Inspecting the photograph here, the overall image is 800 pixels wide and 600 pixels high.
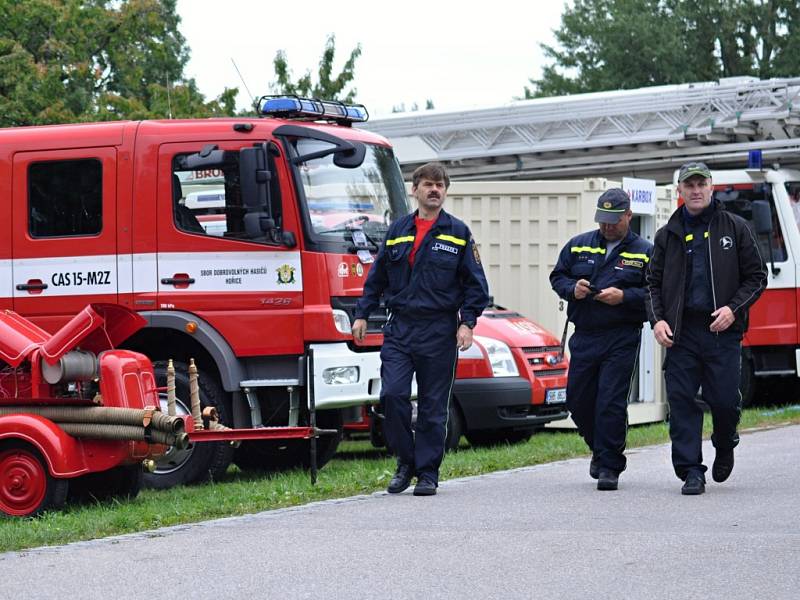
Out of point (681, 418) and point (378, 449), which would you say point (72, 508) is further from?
point (378, 449)

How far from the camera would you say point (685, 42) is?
49.5 m

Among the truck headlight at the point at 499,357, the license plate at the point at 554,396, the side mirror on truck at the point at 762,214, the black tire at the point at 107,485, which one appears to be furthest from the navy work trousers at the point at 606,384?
the side mirror on truck at the point at 762,214

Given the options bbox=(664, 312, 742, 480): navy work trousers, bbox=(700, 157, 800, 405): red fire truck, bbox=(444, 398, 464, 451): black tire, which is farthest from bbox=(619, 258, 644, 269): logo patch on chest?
bbox=(700, 157, 800, 405): red fire truck

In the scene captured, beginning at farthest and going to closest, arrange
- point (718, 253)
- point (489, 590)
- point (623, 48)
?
1. point (623, 48)
2. point (718, 253)
3. point (489, 590)

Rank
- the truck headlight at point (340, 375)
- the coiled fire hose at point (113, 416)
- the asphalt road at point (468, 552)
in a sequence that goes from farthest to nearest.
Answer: the truck headlight at point (340, 375)
the coiled fire hose at point (113, 416)
the asphalt road at point (468, 552)

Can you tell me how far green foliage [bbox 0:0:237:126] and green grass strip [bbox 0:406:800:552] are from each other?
13264 millimetres

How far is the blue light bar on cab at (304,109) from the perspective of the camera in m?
11.6

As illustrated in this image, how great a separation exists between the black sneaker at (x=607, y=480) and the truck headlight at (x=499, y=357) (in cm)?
387

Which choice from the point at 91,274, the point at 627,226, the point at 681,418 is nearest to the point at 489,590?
the point at 681,418

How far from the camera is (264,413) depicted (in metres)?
11.3

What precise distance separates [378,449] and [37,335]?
5.06 meters

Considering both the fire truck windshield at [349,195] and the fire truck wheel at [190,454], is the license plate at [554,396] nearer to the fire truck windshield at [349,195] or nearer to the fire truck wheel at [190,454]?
the fire truck windshield at [349,195]

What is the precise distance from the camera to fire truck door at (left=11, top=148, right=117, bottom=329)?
36.9 feet

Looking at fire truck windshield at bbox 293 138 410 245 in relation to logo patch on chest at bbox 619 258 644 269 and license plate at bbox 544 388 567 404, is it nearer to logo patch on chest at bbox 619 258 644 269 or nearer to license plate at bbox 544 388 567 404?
logo patch on chest at bbox 619 258 644 269
